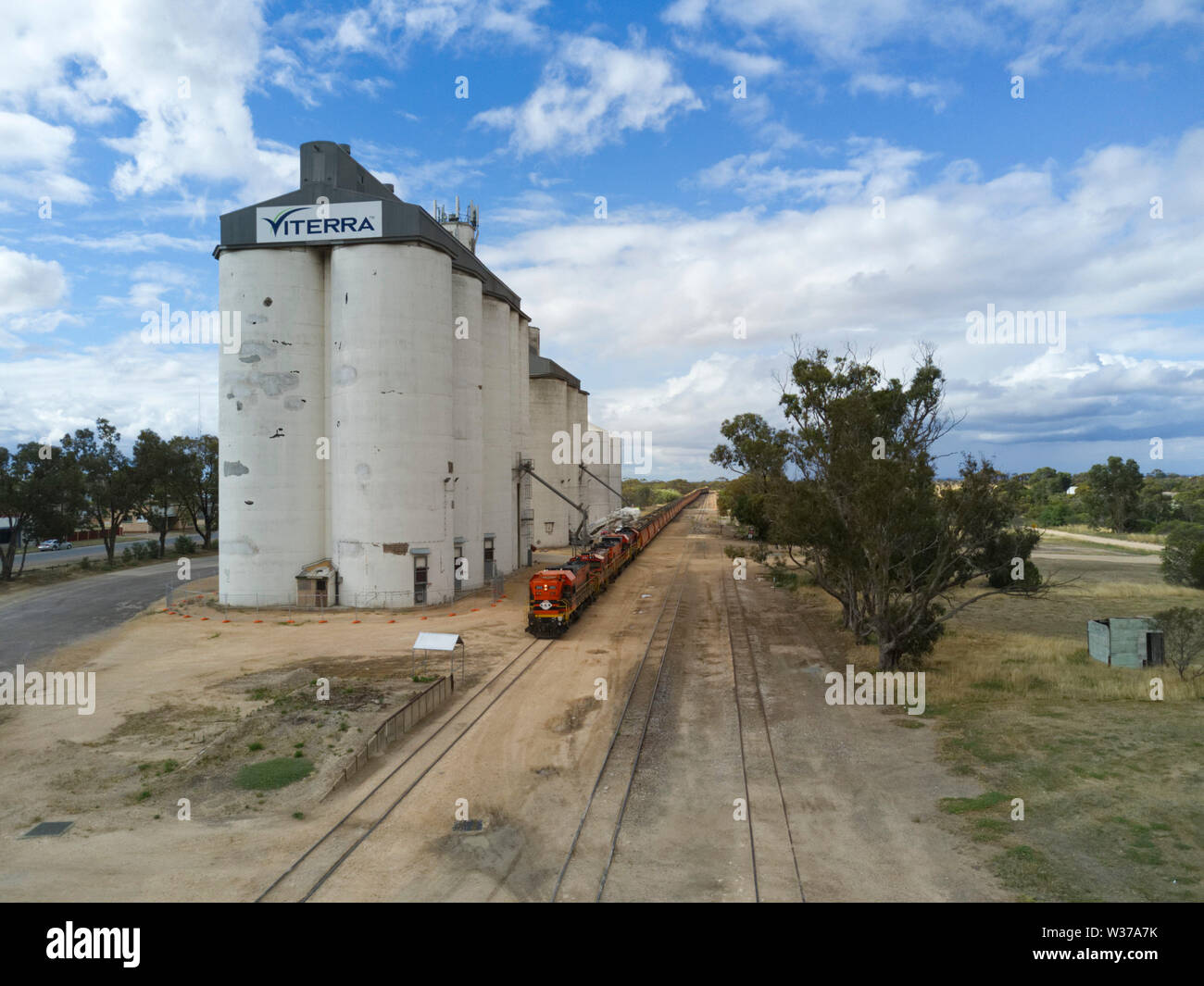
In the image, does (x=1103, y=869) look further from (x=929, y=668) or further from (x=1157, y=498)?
(x=1157, y=498)

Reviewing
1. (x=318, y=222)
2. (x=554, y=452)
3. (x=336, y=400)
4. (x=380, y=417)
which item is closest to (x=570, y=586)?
(x=380, y=417)

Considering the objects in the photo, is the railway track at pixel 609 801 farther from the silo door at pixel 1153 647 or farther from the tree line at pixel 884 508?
the silo door at pixel 1153 647

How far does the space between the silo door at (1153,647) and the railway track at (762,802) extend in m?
13.9

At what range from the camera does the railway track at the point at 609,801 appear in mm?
11461

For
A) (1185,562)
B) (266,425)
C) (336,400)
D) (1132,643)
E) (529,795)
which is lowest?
(529,795)

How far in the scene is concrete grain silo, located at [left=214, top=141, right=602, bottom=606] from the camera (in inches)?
1492

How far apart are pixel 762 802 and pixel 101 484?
61667mm

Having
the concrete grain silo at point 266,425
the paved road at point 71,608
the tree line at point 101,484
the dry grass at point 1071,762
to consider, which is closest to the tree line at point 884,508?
the dry grass at point 1071,762

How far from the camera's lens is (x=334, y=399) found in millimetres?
38344

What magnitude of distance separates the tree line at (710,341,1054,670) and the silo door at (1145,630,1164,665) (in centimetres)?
376

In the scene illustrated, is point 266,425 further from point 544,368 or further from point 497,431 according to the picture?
point 544,368

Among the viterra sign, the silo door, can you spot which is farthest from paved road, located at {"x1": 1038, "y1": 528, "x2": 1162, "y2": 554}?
the viterra sign

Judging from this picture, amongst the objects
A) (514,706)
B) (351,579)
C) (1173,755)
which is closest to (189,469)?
(351,579)
